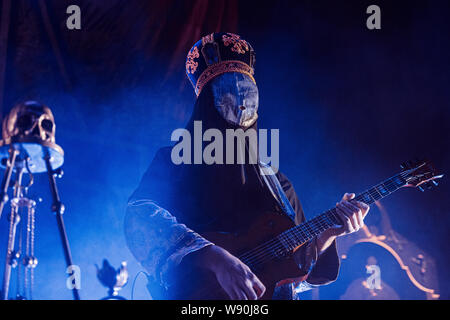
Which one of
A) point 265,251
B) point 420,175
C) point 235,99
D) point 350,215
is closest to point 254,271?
point 265,251

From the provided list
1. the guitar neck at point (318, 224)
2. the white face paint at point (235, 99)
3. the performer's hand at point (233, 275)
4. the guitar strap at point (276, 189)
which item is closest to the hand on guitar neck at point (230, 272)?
the performer's hand at point (233, 275)

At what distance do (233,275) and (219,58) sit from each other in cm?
130

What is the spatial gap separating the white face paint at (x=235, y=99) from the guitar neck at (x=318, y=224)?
662mm

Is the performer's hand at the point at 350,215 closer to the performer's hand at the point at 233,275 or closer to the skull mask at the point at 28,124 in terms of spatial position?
the performer's hand at the point at 233,275

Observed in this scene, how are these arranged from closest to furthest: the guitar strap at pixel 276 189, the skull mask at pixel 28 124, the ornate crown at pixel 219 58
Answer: the skull mask at pixel 28 124
the guitar strap at pixel 276 189
the ornate crown at pixel 219 58

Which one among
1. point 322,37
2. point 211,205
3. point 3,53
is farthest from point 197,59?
point 322,37

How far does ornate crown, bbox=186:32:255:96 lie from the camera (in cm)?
240

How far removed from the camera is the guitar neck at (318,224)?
2013 mm

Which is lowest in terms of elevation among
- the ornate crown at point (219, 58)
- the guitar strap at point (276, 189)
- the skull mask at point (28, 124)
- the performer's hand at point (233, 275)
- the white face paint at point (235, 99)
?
the performer's hand at point (233, 275)

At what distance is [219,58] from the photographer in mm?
2418

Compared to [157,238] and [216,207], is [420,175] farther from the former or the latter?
[157,238]

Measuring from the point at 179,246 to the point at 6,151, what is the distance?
44.8 inches

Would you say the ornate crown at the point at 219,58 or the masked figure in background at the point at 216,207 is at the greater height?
the ornate crown at the point at 219,58
